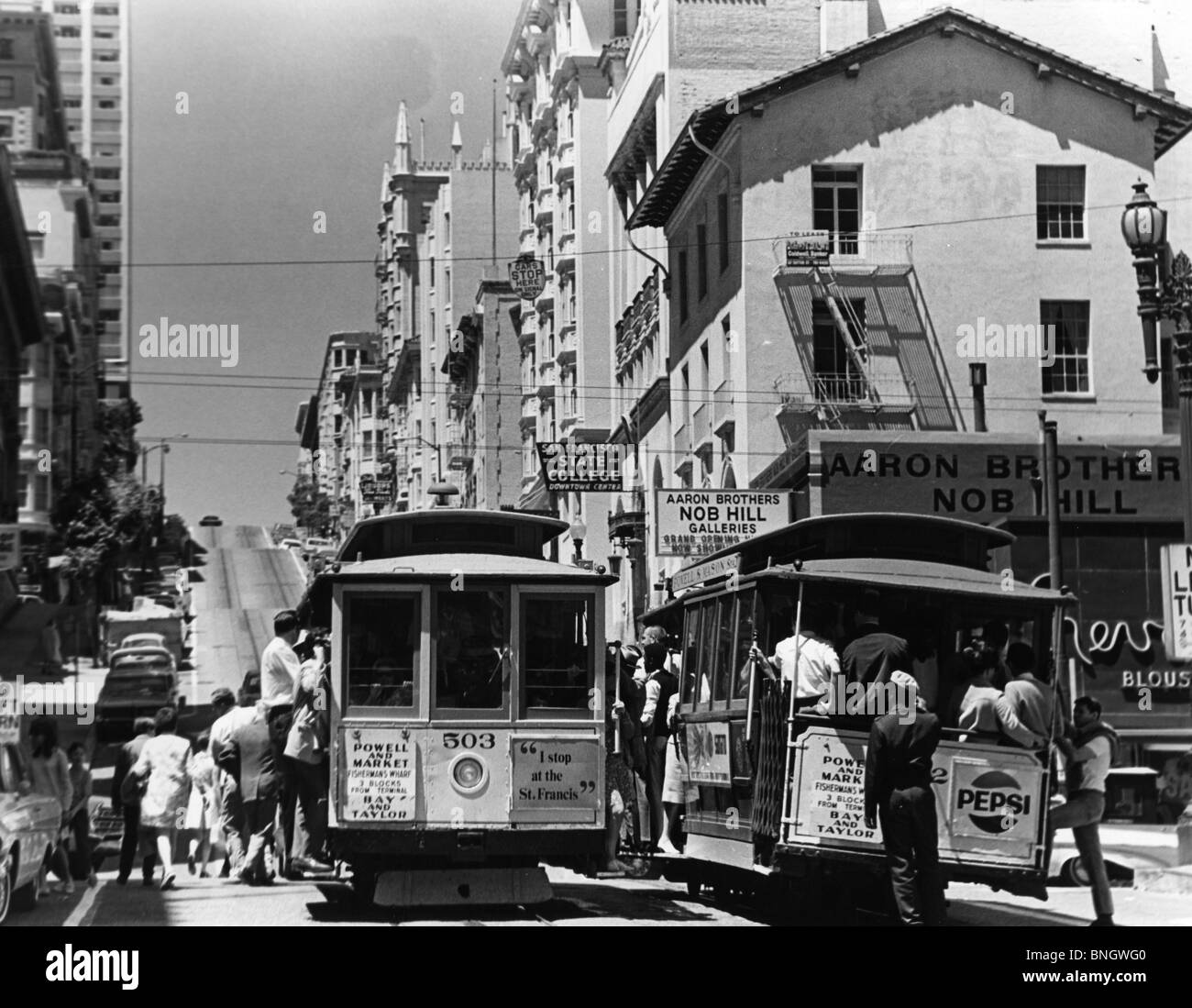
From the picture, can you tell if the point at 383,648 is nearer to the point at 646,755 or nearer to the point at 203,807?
the point at 646,755

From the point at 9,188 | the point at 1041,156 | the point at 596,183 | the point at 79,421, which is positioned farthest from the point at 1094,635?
the point at 596,183

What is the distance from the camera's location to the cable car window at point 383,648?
13648mm

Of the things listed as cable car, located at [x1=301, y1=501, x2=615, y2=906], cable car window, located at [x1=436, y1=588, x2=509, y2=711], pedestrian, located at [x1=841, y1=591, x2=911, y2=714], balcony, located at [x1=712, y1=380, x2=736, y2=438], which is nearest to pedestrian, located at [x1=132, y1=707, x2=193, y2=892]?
cable car, located at [x1=301, y1=501, x2=615, y2=906]

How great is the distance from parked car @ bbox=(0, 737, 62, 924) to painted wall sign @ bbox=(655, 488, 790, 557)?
11.1 metres

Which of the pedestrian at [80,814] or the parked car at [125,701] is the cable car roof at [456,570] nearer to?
the pedestrian at [80,814]

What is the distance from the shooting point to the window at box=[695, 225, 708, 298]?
1299 inches

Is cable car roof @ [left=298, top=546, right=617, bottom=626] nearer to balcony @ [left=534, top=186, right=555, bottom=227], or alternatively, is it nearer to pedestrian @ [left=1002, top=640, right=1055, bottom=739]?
pedestrian @ [left=1002, top=640, right=1055, bottom=739]

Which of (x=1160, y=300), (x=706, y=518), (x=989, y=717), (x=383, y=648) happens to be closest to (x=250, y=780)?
(x=383, y=648)

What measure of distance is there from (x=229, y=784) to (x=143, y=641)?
2924 centimetres

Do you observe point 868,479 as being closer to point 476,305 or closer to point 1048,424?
point 1048,424

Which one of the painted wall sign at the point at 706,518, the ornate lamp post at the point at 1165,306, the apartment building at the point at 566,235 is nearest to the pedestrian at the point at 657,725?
the ornate lamp post at the point at 1165,306

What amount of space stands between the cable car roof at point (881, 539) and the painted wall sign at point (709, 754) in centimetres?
135

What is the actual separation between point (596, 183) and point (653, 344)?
618 inches

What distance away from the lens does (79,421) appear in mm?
19000
